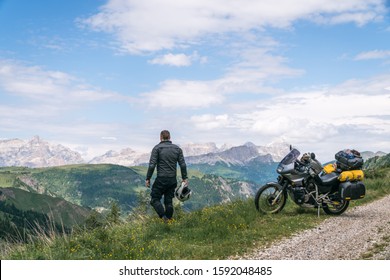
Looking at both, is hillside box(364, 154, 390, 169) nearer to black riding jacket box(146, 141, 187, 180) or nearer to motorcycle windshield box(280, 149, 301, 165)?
motorcycle windshield box(280, 149, 301, 165)

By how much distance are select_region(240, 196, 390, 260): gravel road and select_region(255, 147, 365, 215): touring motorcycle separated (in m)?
0.79

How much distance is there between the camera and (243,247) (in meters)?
11.0

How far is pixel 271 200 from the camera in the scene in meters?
15.3

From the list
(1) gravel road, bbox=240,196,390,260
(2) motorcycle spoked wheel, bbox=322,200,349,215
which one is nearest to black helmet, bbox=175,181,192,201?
(1) gravel road, bbox=240,196,390,260

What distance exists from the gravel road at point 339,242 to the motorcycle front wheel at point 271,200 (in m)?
1.81

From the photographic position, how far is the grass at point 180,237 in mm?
10250

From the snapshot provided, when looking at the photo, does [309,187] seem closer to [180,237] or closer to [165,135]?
[165,135]

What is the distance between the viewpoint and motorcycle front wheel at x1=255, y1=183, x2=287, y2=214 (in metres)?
15.1

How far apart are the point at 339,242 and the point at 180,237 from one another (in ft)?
15.0

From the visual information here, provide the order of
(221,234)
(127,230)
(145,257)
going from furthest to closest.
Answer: (127,230) < (221,234) < (145,257)

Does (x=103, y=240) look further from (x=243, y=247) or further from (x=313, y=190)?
(x=313, y=190)
